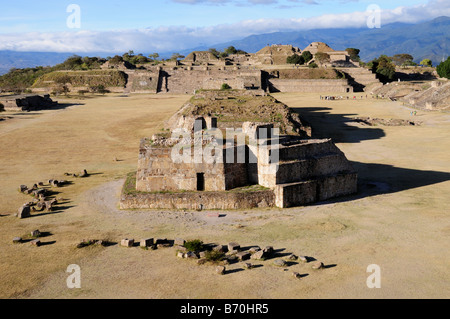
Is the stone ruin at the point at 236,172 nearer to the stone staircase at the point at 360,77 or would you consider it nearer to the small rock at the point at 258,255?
the small rock at the point at 258,255

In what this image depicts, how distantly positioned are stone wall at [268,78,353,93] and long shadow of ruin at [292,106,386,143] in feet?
81.8

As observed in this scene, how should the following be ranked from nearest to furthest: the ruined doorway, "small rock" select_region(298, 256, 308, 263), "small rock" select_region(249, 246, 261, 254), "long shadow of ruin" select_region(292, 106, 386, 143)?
"small rock" select_region(298, 256, 308, 263) → "small rock" select_region(249, 246, 261, 254) → the ruined doorway → "long shadow of ruin" select_region(292, 106, 386, 143)

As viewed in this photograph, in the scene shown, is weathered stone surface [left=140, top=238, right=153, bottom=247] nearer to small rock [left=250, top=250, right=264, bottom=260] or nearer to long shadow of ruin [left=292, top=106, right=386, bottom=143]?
small rock [left=250, top=250, right=264, bottom=260]

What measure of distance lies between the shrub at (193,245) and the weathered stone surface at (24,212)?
789 cm

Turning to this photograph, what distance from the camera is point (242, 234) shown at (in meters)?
15.7

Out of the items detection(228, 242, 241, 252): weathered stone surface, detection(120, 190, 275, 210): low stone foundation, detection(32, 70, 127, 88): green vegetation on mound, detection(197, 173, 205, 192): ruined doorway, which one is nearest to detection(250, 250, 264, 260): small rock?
detection(228, 242, 241, 252): weathered stone surface

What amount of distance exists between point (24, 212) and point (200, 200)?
7.39 meters

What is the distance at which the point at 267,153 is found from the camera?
736 inches

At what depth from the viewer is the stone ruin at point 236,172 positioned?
1844cm

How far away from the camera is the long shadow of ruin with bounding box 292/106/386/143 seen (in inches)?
1398

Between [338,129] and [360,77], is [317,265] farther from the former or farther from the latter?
[360,77]

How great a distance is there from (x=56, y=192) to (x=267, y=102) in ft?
71.0

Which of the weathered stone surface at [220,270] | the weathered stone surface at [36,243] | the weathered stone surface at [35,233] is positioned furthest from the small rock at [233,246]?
the weathered stone surface at [35,233]

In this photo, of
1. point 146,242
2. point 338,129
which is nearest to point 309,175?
point 146,242
